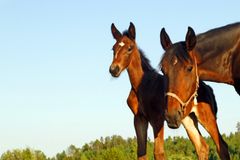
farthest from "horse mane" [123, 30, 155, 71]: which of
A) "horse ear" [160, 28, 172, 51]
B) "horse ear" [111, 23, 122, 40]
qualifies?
"horse ear" [160, 28, 172, 51]

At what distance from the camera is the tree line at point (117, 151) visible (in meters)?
75.4

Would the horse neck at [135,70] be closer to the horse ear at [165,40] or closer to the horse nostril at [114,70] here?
the horse nostril at [114,70]

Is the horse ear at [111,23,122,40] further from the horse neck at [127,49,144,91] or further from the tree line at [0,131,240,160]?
the tree line at [0,131,240,160]

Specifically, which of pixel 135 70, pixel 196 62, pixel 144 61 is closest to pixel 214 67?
pixel 196 62

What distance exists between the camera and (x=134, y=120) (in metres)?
9.52

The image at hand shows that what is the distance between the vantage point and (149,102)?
925cm

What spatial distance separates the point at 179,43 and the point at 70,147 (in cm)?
11998

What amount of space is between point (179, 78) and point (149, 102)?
341cm

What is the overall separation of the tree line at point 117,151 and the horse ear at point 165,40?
64171 mm

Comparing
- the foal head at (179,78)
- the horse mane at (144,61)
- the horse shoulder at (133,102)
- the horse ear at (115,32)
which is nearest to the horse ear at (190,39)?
the foal head at (179,78)

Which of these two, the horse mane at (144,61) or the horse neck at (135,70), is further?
the horse mane at (144,61)

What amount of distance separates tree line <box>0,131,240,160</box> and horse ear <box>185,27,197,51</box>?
211 feet

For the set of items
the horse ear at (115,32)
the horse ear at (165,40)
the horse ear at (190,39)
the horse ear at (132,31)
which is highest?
the horse ear at (115,32)

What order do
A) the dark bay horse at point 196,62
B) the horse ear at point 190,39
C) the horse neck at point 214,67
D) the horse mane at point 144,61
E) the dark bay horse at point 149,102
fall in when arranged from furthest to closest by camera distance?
the horse mane at point 144,61, the dark bay horse at point 149,102, the horse neck at point 214,67, the horse ear at point 190,39, the dark bay horse at point 196,62
